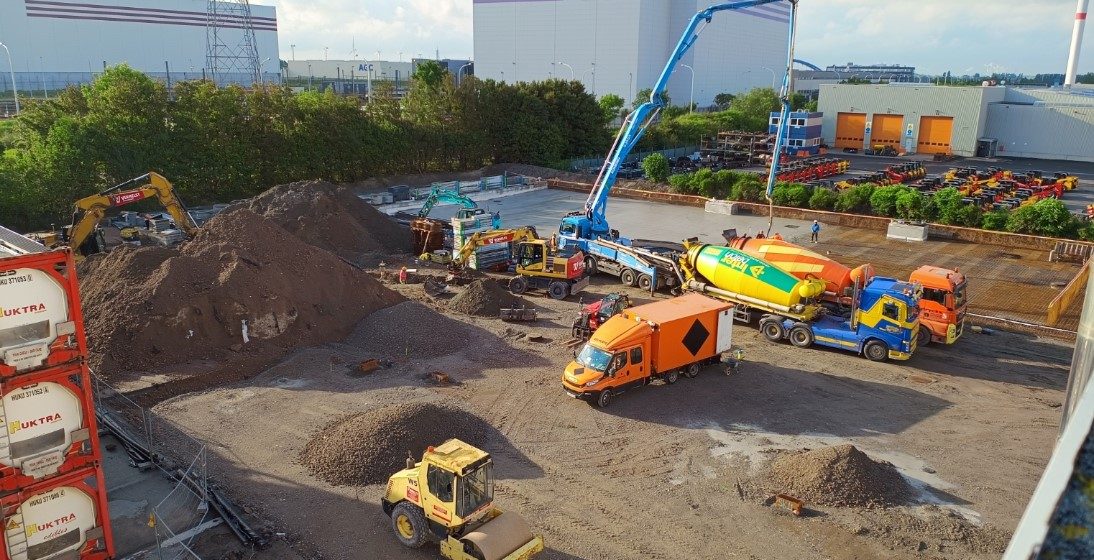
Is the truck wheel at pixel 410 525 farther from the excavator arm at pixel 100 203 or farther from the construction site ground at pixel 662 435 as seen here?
the excavator arm at pixel 100 203

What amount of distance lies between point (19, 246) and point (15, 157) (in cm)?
3078

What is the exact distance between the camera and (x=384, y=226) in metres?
35.0

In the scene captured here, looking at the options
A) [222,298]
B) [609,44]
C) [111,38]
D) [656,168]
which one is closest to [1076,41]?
[609,44]

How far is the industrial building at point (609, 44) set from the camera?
9988 cm

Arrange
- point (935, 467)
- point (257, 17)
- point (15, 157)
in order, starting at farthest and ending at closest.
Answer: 1. point (257, 17)
2. point (15, 157)
3. point (935, 467)

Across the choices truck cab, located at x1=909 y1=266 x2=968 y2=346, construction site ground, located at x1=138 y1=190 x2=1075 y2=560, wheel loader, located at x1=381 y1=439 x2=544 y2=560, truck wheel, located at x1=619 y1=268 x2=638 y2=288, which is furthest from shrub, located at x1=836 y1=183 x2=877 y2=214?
wheel loader, located at x1=381 y1=439 x2=544 y2=560

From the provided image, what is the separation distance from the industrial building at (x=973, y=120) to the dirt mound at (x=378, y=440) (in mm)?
63172

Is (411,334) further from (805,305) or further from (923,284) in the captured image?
(923,284)

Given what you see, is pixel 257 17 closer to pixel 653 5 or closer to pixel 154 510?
pixel 653 5

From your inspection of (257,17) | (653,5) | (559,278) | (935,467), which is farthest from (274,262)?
(257,17)

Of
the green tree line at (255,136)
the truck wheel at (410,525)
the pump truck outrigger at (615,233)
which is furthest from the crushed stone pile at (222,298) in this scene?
the green tree line at (255,136)

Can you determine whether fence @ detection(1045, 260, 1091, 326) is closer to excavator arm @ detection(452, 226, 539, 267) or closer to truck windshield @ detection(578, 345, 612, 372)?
truck windshield @ detection(578, 345, 612, 372)

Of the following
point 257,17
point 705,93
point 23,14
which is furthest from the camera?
point 257,17

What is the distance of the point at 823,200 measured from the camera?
1597 inches
